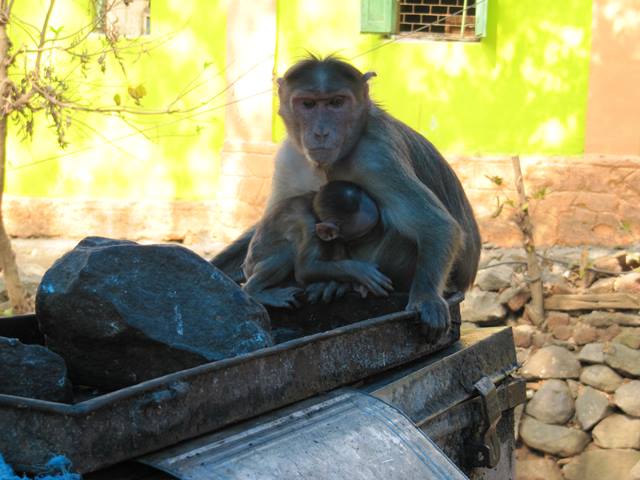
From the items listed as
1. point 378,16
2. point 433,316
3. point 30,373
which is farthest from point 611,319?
point 30,373

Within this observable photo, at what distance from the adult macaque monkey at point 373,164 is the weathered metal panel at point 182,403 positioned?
47.1 inches

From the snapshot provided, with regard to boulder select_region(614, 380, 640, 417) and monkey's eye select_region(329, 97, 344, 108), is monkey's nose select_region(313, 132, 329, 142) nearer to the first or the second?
monkey's eye select_region(329, 97, 344, 108)

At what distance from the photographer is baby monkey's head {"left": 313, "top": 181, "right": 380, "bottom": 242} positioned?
413cm

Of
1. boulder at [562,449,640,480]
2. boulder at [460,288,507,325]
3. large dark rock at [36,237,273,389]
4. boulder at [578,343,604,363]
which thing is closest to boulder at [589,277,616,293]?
boulder at [578,343,604,363]

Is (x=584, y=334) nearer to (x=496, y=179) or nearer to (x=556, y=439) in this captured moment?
(x=556, y=439)

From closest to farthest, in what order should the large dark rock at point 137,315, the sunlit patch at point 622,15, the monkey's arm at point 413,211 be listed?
the large dark rock at point 137,315, the monkey's arm at point 413,211, the sunlit patch at point 622,15

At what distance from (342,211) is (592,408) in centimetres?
537

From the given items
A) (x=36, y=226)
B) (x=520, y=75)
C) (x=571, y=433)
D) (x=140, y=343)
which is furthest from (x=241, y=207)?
(x=140, y=343)

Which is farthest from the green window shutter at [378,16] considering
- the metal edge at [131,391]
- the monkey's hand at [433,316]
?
the metal edge at [131,391]

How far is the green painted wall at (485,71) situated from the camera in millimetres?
9648

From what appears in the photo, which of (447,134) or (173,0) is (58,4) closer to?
(173,0)

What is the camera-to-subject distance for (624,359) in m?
8.84

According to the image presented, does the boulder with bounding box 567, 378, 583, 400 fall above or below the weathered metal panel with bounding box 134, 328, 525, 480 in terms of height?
below

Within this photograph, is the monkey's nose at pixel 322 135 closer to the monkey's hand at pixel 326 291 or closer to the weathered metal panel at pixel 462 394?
the monkey's hand at pixel 326 291
